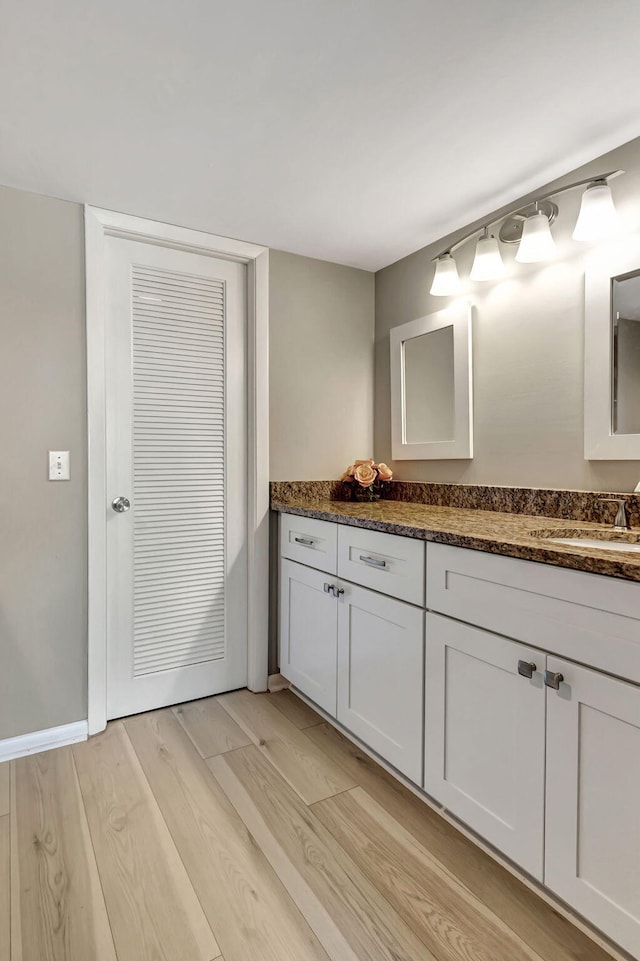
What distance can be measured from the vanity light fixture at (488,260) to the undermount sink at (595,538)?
3.41ft

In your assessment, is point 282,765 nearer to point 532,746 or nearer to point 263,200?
point 532,746

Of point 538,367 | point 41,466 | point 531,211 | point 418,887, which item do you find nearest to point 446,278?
point 531,211

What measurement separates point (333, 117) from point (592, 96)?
27.8 inches

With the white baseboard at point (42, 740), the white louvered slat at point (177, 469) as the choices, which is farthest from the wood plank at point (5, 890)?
the white louvered slat at point (177, 469)

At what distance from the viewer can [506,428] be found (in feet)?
6.61

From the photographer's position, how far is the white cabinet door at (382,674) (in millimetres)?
1561

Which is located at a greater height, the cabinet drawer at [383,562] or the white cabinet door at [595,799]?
the cabinet drawer at [383,562]

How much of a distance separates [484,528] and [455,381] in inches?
35.7

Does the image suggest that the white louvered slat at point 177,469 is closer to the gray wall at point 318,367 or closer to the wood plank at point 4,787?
the gray wall at point 318,367

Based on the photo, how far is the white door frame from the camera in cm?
202

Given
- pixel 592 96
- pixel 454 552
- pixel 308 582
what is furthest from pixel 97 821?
pixel 592 96

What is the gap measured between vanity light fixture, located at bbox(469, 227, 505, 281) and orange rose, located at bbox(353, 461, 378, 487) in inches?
37.0

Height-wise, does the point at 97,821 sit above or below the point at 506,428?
below

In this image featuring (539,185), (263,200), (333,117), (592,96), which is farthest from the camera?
(263,200)
